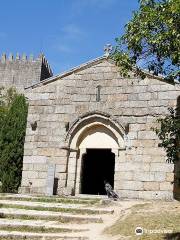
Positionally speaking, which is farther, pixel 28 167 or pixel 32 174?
pixel 28 167

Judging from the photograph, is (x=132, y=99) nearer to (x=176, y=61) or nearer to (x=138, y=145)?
(x=138, y=145)

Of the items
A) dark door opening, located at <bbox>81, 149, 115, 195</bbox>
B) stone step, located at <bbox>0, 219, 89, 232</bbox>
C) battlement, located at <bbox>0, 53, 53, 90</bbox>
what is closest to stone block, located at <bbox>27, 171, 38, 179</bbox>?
dark door opening, located at <bbox>81, 149, 115, 195</bbox>

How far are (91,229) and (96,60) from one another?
9016 millimetres

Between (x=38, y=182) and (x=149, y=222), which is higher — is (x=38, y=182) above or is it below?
above

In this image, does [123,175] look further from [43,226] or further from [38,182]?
[43,226]

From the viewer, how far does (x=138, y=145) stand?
1806 centimetres

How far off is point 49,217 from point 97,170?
8999 millimetres

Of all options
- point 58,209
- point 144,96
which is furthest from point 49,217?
point 144,96

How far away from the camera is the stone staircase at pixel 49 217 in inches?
459

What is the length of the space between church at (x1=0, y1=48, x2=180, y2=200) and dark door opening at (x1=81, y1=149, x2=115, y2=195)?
10.0 inches

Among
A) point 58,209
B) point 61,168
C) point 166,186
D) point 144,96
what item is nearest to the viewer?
point 58,209

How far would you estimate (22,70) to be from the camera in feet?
152

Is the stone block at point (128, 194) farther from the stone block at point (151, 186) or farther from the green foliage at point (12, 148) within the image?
the green foliage at point (12, 148)

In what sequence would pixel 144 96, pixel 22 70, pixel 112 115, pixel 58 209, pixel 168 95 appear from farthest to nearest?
pixel 22 70 < pixel 112 115 < pixel 144 96 < pixel 168 95 < pixel 58 209
